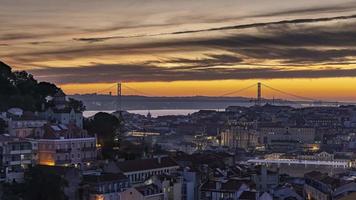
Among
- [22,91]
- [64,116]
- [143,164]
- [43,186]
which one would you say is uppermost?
[22,91]

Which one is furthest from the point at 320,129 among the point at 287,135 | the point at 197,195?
the point at 197,195

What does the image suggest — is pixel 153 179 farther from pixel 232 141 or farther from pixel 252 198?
pixel 232 141

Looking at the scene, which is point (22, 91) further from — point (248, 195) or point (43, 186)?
point (248, 195)

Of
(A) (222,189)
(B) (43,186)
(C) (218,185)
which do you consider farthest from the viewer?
(C) (218,185)

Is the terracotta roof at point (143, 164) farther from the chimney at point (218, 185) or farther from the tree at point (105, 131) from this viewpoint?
the chimney at point (218, 185)

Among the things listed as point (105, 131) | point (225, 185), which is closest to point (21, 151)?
point (105, 131)
